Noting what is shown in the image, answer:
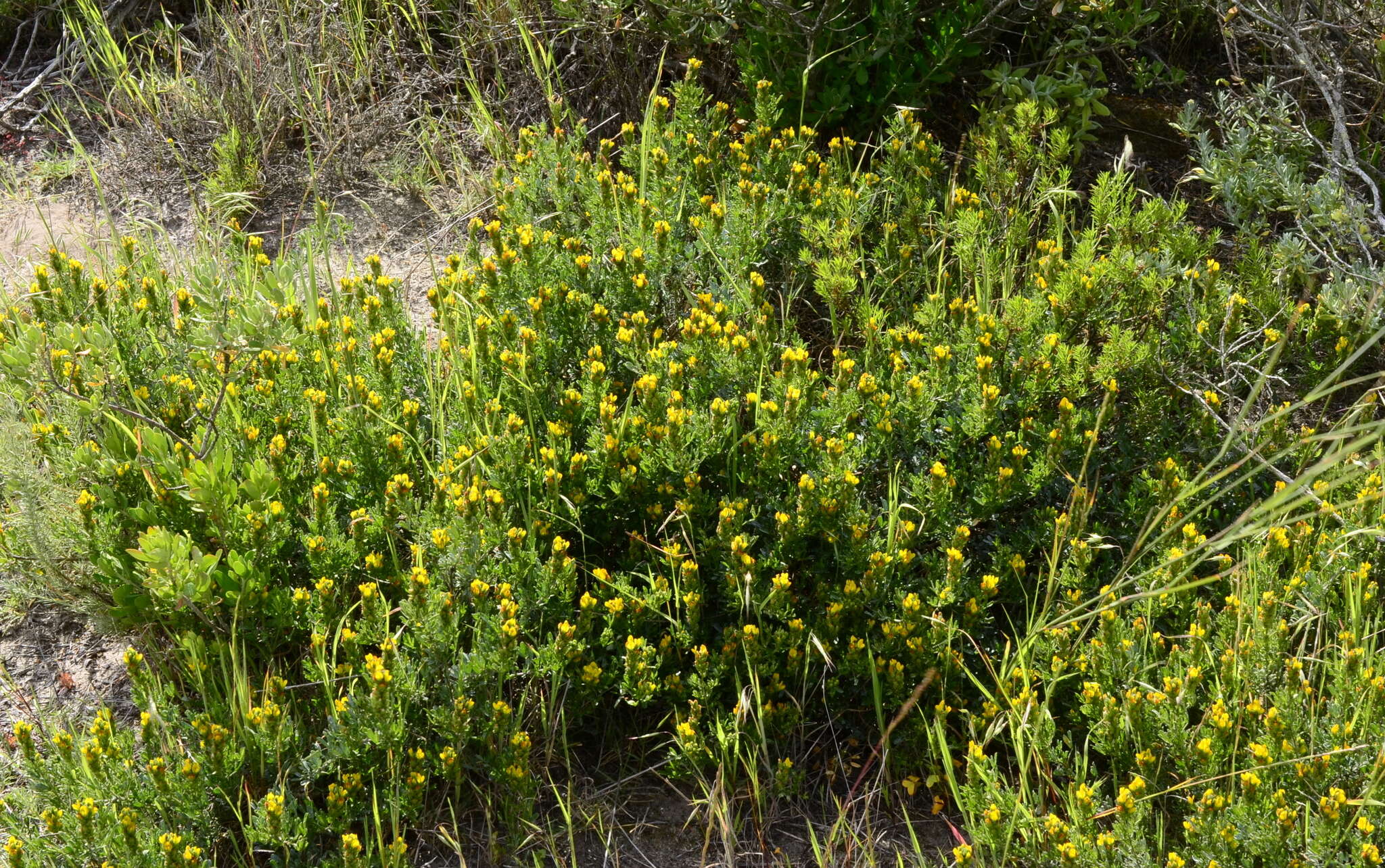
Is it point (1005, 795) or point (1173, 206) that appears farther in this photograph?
point (1173, 206)

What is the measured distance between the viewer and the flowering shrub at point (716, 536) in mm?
2498

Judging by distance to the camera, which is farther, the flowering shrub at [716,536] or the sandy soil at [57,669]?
the sandy soil at [57,669]

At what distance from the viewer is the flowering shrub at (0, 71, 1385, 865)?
250 centimetres

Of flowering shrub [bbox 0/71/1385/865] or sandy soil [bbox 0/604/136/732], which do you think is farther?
sandy soil [bbox 0/604/136/732]

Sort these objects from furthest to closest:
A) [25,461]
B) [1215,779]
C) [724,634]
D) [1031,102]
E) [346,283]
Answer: [1031,102] < [346,283] < [25,461] < [724,634] < [1215,779]

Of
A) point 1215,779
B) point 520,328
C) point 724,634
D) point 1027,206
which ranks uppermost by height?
point 520,328

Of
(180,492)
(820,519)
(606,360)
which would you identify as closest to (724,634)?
(820,519)

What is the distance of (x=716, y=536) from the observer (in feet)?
9.38

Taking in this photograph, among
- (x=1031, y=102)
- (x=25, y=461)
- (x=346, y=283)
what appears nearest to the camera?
(x=25, y=461)

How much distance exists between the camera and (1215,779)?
8.02 feet

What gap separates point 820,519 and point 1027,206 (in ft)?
5.61

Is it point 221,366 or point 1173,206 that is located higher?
point 221,366

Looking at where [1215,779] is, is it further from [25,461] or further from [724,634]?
[25,461]

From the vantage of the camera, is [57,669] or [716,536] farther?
[57,669]
